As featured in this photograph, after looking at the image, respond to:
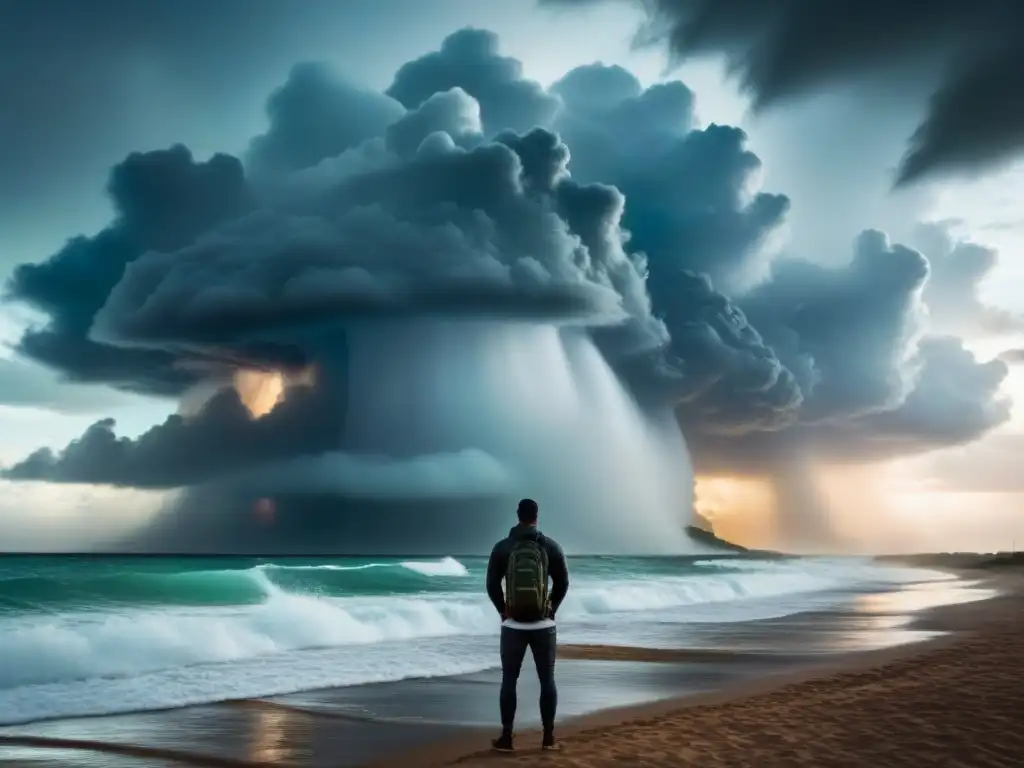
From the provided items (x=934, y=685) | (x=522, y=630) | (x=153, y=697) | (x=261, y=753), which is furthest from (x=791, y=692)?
(x=153, y=697)

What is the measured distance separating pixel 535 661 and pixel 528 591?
26.1 inches

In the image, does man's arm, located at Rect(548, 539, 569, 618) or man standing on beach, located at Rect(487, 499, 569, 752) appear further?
man's arm, located at Rect(548, 539, 569, 618)

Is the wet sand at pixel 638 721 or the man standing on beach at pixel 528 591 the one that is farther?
the wet sand at pixel 638 721

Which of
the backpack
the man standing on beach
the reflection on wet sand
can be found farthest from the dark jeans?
the reflection on wet sand

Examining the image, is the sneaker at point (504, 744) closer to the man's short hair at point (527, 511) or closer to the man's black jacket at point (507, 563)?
the man's black jacket at point (507, 563)

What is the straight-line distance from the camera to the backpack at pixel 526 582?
9102 mm

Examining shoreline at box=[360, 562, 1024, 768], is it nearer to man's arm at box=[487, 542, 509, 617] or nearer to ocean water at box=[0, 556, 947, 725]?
man's arm at box=[487, 542, 509, 617]

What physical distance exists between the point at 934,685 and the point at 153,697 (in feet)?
34.2

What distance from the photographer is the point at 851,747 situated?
953 centimetres

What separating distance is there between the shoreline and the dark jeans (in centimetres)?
38

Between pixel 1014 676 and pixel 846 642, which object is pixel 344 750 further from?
pixel 846 642

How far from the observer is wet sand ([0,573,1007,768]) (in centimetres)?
948

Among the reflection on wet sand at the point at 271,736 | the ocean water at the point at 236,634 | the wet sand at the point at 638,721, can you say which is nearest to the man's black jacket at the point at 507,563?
the wet sand at the point at 638,721

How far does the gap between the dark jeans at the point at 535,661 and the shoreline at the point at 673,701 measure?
1.24 feet
